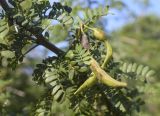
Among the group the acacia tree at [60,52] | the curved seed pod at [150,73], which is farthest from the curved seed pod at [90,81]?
the curved seed pod at [150,73]

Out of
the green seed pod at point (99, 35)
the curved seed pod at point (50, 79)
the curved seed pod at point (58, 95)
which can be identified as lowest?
the curved seed pod at point (58, 95)

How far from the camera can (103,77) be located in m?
1.31

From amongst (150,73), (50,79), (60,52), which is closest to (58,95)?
(50,79)

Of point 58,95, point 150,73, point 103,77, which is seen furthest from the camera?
point 150,73

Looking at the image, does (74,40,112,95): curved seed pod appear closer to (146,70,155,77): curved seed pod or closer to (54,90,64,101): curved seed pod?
(54,90,64,101): curved seed pod

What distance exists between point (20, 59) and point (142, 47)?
5.23m

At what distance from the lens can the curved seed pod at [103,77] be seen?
128cm

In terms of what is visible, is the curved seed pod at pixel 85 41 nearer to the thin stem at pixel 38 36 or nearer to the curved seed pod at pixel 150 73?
the thin stem at pixel 38 36

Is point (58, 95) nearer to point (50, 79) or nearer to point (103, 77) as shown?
point (50, 79)

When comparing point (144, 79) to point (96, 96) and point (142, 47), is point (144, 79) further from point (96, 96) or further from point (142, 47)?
point (142, 47)

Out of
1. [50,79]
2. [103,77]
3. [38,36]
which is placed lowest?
[103,77]

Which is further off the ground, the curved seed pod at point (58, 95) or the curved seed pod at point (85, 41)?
the curved seed pod at point (85, 41)

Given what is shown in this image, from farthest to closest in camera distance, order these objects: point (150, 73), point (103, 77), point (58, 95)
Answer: point (150, 73) < point (58, 95) < point (103, 77)

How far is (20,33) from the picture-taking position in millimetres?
1448
